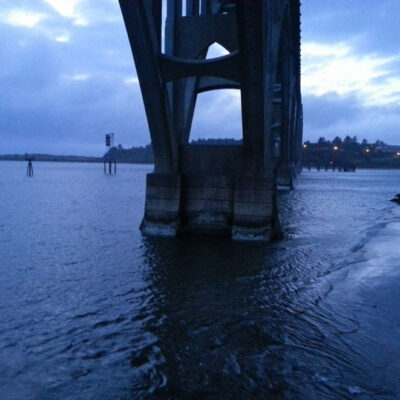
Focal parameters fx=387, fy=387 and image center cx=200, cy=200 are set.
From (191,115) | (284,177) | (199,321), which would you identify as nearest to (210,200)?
(191,115)

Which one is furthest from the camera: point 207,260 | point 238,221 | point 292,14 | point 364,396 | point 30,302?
point 292,14

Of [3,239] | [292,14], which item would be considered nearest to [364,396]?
[3,239]

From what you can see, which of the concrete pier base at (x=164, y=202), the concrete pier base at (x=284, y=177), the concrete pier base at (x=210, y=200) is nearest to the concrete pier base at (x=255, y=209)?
the concrete pier base at (x=210, y=200)

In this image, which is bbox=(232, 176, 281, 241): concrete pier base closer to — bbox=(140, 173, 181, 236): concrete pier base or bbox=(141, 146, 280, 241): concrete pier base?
bbox=(141, 146, 280, 241): concrete pier base

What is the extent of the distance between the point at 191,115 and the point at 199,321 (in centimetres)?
1036

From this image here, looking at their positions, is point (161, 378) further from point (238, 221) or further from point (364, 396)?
point (238, 221)

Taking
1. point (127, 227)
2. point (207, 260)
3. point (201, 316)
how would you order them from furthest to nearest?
point (127, 227) → point (207, 260) → point (201, 316)

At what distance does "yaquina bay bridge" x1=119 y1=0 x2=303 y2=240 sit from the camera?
10.5 metres

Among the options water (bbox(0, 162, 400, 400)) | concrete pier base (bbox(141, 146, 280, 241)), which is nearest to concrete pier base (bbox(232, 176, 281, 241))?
concrete pier base (bbox(141, 146, 280, 241))

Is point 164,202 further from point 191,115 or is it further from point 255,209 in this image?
point 191,115

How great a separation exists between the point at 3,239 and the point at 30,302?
23.7ft

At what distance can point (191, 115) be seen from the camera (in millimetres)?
14914

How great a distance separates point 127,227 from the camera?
15703 mm

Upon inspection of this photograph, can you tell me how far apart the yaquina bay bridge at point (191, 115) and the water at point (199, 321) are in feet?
4.39
